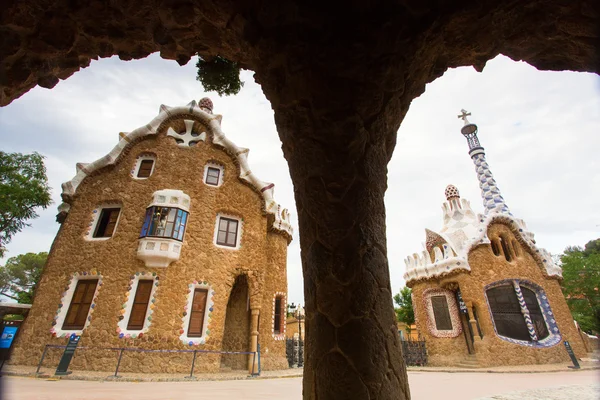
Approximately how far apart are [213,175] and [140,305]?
519 cm

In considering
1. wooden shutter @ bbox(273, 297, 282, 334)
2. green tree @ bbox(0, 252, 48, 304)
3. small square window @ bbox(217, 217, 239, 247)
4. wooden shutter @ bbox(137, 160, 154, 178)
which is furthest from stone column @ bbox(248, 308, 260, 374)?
green tree @ bbox(0, 252, 48, 304)

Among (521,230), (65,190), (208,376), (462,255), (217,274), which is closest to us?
(208,376)

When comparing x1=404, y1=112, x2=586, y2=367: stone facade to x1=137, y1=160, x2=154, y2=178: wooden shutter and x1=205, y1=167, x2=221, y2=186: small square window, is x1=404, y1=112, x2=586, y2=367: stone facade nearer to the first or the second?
x1=205, y1=167, x2=221, y2=186: small square window

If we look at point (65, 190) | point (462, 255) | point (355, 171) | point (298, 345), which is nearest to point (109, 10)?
point (355, 171)

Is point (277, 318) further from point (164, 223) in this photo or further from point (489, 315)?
point (489, 315)

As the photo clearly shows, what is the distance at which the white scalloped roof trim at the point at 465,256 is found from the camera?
13.4 metres

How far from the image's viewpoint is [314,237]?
1730mm

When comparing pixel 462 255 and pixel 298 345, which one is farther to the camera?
pixel 462 255

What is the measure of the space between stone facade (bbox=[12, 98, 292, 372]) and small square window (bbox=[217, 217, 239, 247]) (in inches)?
8.1

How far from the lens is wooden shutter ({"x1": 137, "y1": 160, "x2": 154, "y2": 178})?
436 inches

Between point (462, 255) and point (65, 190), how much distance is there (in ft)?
54.5

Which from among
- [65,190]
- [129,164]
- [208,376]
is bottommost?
[208,376]

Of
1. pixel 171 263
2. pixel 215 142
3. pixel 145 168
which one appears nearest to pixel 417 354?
pixel 171 263

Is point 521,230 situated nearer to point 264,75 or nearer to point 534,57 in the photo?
point 534,57
